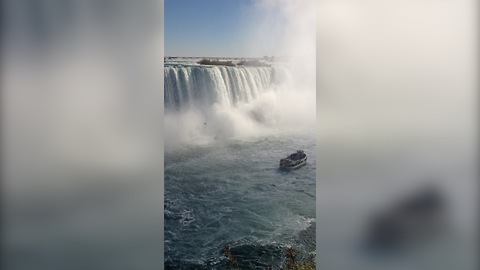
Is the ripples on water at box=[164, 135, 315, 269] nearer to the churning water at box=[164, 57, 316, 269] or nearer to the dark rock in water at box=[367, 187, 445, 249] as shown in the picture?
the churning water at box=[164, 57, 316, 269]

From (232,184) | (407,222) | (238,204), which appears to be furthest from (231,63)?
(407,222)

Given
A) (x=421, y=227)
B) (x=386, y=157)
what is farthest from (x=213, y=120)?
(x=421, y=227)

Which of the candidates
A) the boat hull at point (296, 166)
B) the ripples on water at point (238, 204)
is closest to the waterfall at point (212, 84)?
the ripples on water at point (238, 204)

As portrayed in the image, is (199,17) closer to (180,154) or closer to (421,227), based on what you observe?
(180,154)

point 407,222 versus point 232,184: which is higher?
point 232,184

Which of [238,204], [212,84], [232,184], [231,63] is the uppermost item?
[231,63]

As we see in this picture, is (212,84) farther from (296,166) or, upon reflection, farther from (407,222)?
(407,222)

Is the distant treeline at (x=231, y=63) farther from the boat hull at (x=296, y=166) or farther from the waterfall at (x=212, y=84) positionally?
the boat hull at (x=296, y=166)

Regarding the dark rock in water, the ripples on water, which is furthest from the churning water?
the dark rock in water

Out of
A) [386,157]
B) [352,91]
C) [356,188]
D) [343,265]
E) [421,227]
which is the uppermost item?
[352,91]
